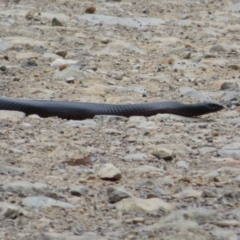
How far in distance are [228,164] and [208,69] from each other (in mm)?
3190

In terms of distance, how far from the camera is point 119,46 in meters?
8.45

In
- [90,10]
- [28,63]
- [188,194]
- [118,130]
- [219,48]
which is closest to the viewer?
[188,194]

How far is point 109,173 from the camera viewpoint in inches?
167

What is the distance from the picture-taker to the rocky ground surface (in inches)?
143

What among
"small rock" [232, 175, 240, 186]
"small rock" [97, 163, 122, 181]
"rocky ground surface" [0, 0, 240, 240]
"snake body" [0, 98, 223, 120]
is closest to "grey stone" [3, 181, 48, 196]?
"rocky ground surface" [0, 0, 240, 240]

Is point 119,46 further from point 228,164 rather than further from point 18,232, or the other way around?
point 18,232

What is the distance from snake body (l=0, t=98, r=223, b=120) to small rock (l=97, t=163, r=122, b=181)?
64.6 inches

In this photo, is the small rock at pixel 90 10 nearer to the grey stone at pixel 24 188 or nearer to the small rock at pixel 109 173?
the small rock at pixel 109 173

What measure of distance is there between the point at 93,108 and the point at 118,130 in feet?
1.86

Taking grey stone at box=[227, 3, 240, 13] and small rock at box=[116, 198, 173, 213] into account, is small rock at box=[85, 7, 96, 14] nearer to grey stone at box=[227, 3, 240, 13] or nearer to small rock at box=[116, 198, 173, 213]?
grey stone at box=[227, 3, 240, 13]

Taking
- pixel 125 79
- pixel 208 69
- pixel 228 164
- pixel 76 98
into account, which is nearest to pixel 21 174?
pixel 228 164

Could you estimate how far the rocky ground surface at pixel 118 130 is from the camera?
12.0 feet

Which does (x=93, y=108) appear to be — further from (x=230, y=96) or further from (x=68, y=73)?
(x=230, y=96)

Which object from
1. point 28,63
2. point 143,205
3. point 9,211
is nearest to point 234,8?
point 28,63
